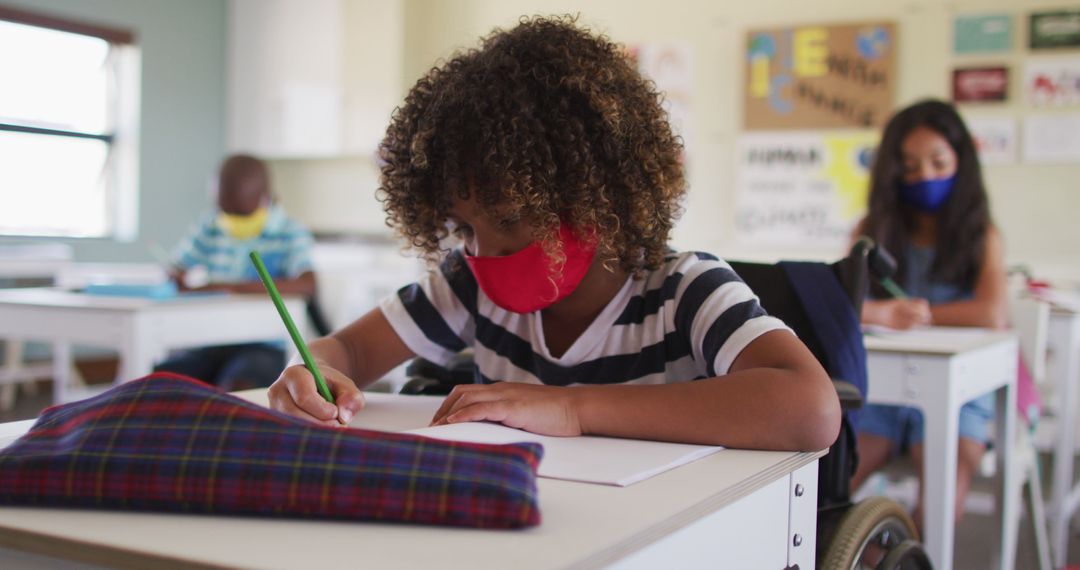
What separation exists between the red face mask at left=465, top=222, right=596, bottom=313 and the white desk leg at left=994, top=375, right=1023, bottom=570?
1.27 m

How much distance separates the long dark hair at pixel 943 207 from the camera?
257 centimetres

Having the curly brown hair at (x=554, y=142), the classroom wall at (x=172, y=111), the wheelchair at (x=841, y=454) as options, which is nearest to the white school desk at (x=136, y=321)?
the wheelchair at (x=841, y=454)

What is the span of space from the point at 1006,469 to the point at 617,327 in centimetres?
123

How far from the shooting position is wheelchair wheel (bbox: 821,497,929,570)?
1.01 meters

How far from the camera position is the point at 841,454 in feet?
4.23

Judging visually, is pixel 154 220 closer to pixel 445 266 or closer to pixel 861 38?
pixel 861 38

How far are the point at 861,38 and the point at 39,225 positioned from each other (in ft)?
14.2

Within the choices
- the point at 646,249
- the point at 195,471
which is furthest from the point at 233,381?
the point at 195,471

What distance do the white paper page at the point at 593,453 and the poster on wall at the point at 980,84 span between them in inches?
Answer: 160

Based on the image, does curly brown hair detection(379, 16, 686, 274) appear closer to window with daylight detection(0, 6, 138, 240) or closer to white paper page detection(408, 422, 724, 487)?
white paper page detection(408, 422, 724, 487)

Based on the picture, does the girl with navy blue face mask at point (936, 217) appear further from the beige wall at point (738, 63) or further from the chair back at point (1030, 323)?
the beige wall at point (738, 63)

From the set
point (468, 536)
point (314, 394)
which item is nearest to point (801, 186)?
point (314, 394)

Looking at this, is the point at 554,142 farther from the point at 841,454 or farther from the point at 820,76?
the point at 820,76

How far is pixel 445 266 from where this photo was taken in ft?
4.56
